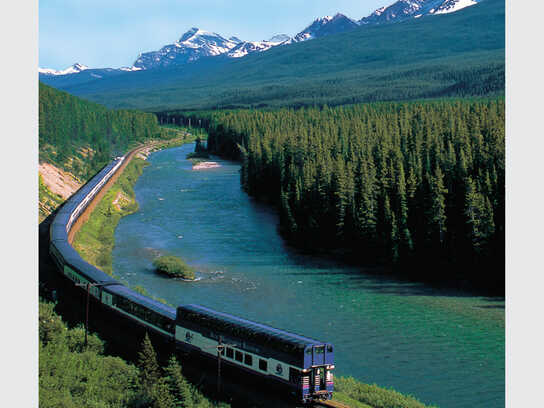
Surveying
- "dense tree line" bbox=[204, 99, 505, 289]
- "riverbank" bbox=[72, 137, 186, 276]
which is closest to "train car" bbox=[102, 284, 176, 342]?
"riverbank" bbox=[72, 137, 186, 276]

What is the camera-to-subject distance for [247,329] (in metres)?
36.3

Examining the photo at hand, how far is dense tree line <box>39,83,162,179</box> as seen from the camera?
425 feet

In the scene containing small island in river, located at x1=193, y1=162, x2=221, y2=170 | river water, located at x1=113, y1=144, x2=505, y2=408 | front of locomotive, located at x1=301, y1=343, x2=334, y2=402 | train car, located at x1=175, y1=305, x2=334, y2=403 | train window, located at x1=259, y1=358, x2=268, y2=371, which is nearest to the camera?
front of locomotive, located at x1=301, y1=343, x2=334, y2=402

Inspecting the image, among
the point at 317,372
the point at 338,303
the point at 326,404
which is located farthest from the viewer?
the point at 338,303

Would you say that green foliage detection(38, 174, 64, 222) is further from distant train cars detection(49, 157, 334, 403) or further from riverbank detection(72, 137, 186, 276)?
distant train cars detection(49, 157, 334, 403)

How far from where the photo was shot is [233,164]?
169750mm

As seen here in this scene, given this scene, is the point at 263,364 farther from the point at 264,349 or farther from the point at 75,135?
the point at 75,135

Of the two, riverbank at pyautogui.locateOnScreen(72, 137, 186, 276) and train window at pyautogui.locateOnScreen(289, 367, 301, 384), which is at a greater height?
riverbank at pyautogui.locateOnScreen(72, 137, 186, 276)

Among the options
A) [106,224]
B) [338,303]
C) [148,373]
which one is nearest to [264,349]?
[148,373]

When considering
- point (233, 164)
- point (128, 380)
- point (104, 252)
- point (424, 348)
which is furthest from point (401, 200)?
point (233, 164)

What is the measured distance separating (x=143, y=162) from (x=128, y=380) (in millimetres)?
130027

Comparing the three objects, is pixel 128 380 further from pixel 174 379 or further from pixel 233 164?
pixel 233 164

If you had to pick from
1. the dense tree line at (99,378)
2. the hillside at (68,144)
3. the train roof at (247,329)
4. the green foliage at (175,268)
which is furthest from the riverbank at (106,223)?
the train roof at (247,329)

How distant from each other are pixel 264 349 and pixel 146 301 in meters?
11.4
